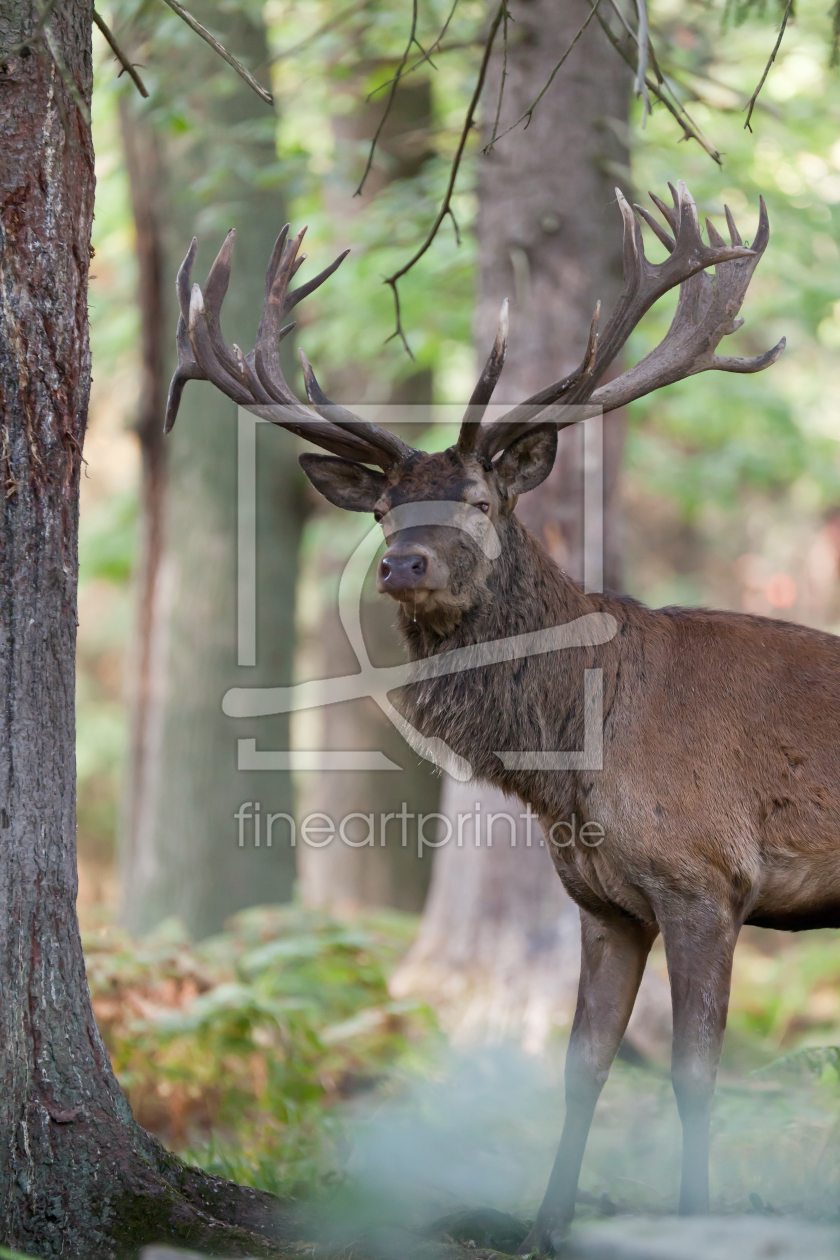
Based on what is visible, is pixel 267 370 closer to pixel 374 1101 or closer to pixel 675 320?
pixel 675 320

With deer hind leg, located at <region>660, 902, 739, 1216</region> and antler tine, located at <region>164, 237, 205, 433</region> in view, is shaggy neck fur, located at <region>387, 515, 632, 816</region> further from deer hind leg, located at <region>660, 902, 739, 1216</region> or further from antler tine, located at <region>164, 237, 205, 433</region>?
antler tine, located at <region>164, 237, 205, 433</region>

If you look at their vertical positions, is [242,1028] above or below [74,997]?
below

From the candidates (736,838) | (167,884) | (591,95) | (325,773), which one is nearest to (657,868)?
(736,838)

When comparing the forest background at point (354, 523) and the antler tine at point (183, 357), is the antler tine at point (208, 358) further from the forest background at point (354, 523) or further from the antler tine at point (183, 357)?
the forest background at point (354, 523)

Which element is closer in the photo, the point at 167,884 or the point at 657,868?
the point at 657,868

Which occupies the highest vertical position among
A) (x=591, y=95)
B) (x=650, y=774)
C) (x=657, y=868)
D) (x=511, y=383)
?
(x=591, y=95)

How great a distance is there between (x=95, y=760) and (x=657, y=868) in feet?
45.0

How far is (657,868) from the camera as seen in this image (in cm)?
421

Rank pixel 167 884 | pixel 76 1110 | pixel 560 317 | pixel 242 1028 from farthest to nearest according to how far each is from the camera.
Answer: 1. pixel 167 884
2. pixel 560 317
3. pixel 242 1028
4. pixel 76 1110

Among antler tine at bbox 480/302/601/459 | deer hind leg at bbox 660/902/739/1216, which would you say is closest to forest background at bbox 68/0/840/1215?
deer hind leg at bbox 660/902/739/1216

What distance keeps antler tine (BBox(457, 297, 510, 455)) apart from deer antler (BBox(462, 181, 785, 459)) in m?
0.01

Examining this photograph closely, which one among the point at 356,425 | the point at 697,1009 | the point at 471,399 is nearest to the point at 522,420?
the point at 471,399

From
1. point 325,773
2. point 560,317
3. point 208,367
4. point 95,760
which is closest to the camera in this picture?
point 208,367

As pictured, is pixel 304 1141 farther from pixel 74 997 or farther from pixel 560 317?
pixel 560 317
